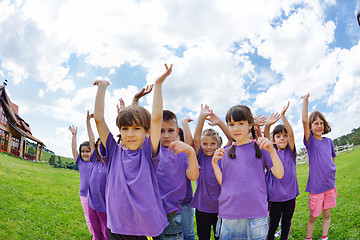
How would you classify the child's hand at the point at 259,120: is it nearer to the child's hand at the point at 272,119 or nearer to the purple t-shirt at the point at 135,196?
the child's hand at the point at 272,119

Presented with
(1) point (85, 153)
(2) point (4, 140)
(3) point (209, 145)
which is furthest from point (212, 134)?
(2) point (4, 140)

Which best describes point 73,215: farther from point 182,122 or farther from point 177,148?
point 177,148

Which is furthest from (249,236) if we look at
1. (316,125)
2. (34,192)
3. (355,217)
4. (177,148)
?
(34,192)

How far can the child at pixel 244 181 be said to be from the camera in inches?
123

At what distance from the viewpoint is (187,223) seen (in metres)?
4.09

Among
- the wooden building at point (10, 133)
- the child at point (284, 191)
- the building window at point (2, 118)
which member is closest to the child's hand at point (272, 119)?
the child at point (284, 191)

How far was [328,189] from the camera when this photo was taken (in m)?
5.23

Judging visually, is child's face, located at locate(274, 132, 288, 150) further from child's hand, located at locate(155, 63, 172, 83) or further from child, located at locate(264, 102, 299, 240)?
child's hand, located at locate(155, 63, 172, 83)

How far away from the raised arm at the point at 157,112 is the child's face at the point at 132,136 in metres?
0.19

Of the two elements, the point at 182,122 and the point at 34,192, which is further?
the point at 34,192

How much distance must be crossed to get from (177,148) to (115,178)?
73 centimetres

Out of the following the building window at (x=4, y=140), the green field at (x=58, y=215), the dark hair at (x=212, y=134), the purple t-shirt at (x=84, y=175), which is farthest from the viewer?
the building window at (x=4, y=140)

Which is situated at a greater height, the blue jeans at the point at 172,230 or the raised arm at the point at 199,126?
the raised arm at the point at 199,126

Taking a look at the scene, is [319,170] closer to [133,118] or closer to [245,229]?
[245,229]
